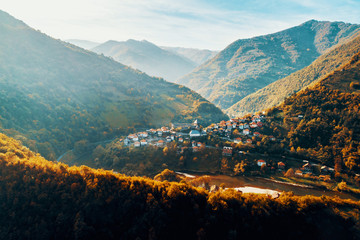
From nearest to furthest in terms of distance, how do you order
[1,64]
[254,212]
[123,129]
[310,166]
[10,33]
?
[254,212] < [310,166] < [123,129] < [1,64] < [10,33]

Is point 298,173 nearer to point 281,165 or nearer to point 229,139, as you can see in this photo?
point 281,165

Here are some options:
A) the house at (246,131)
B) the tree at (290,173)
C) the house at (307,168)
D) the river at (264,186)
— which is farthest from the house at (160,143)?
the house at (307,168)

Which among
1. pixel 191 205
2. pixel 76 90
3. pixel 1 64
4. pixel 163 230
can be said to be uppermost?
pixel 1 64

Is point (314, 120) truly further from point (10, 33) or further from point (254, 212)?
point (10, 33)

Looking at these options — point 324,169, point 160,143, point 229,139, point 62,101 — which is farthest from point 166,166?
point 62,101

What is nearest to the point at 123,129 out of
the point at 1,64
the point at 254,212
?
the point at 254,212

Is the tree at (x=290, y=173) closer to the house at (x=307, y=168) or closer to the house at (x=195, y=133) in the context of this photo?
the house at (x=307, y=168)
